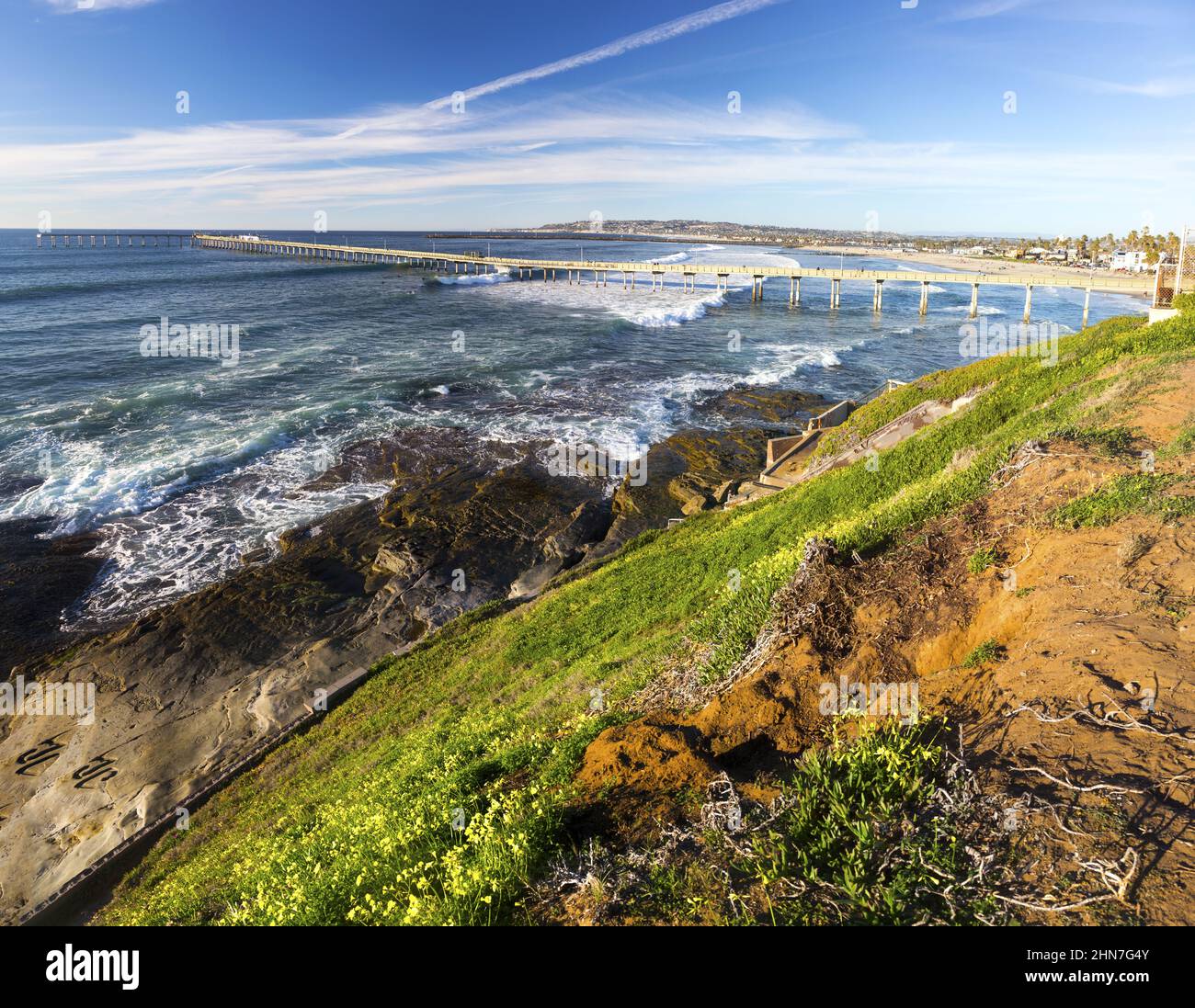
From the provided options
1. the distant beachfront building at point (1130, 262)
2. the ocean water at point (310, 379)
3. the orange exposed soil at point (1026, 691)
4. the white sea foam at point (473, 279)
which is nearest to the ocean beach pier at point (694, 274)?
the white sea foam at point (473, 279)

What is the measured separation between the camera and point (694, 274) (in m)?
97.8

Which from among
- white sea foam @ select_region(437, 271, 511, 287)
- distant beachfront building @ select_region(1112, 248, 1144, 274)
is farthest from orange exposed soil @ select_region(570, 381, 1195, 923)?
distant beachfront building @ select_region(1112, 248, 1144, 274)

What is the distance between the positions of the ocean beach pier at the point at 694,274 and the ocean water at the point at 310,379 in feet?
11.0

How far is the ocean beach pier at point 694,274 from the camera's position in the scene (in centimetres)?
6850

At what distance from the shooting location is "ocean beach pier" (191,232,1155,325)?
68500 mm

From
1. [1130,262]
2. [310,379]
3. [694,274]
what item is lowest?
[310,379]

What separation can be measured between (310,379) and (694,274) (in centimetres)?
7142

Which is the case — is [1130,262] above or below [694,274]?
above

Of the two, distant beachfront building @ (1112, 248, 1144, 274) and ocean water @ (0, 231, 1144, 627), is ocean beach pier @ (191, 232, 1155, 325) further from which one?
distant beachfront building @ (1112, 248, 1144, 274)

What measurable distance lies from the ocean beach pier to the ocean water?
335 centimetres

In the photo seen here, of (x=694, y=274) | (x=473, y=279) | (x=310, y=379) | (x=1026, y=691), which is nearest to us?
(x=1026, y=691)

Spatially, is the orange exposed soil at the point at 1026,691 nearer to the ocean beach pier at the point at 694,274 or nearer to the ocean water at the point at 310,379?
the ocean water at the point at 310,379

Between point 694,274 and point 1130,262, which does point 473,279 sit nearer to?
point 694,274

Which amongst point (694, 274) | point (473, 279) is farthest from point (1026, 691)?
point (473, 279)
